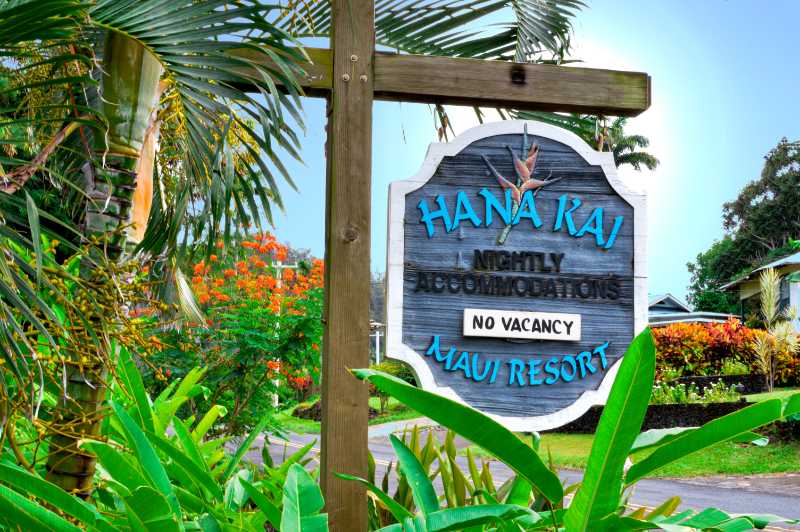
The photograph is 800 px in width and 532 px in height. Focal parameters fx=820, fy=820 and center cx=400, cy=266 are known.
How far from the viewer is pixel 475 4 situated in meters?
4.38

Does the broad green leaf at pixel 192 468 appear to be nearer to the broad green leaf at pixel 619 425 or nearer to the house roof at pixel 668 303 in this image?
the broad green leaf at pixel 619 425

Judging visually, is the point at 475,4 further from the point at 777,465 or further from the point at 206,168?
the point at 777,465

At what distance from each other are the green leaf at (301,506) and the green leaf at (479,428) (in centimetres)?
31

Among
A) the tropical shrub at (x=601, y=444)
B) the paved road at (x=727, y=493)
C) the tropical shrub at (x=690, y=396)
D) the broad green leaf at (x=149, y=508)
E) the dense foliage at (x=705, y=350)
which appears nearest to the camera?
the broad green leaf at (x=149, y=508)

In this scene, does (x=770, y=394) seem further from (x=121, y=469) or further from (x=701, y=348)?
(x=121, y=469)

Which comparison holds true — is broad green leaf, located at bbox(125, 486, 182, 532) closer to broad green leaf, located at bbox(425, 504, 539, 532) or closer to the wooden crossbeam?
broad green leaf, located at bbox(425, 504, 539, 532)

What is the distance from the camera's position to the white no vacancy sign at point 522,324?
344cm

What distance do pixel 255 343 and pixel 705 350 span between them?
13183 millimetres

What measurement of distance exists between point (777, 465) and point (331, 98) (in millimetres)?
10732

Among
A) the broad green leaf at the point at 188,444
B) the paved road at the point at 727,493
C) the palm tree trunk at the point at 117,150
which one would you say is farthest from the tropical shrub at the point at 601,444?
the paved road at the point at 727,493

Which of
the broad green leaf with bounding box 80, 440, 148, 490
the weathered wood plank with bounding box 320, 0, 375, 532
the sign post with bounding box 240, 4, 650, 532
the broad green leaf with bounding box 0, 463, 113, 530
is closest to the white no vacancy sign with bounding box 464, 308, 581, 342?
the sign post with bounding box 240, 4, 650, 532

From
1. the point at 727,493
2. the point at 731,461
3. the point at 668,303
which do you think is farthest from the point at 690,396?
the point at 668,303

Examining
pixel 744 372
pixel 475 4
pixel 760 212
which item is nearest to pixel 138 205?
pixel 475 4

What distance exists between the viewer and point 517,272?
138 inches
